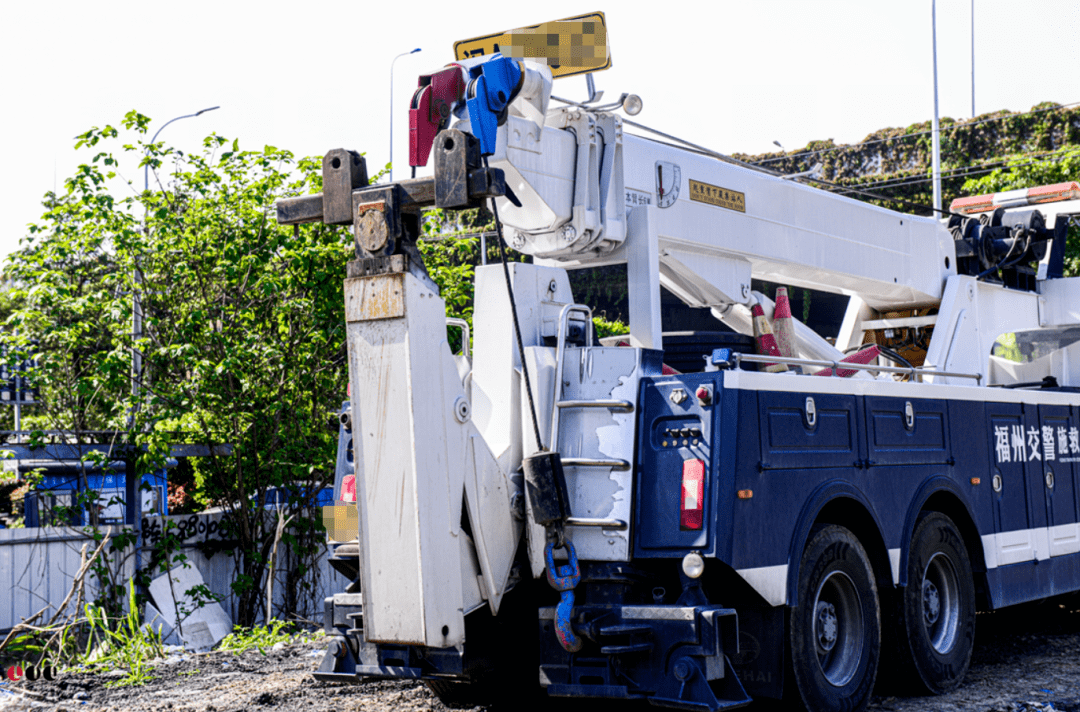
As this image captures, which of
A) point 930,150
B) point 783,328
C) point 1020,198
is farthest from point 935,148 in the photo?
point 783,328

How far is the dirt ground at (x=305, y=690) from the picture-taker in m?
6.52

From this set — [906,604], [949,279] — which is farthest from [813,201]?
[906,604]

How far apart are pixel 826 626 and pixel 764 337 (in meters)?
2.04

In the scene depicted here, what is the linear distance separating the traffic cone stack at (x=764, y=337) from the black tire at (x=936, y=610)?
1320mm

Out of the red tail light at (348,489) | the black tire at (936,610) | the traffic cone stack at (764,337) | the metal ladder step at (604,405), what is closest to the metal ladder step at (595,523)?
the metal ladder step at (604,405)

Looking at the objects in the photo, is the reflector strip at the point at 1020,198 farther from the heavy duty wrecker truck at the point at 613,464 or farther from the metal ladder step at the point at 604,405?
the metal ladder step at the point at 604,405

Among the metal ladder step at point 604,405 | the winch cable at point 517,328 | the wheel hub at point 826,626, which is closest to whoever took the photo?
the winch cable at point 517,328

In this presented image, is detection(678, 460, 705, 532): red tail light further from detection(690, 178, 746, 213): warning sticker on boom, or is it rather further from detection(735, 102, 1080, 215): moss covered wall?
detection(735, 102, 1080, 215): moss covered wall

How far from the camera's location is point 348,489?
Result: 245 inches

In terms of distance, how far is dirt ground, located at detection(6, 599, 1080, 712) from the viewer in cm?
652

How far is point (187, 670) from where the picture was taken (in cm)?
786

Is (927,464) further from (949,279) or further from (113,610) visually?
(113,610)

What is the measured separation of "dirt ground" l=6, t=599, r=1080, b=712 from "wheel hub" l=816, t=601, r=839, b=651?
749mm

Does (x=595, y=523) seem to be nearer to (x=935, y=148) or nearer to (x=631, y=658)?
(x=631, y=658)
